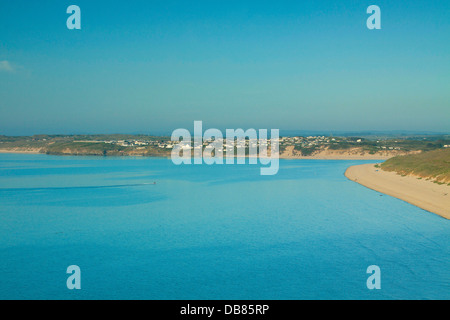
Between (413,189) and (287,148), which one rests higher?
(287,148)

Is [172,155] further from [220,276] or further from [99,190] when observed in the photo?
[220,276]

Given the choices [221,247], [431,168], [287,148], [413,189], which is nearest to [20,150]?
[287,148]

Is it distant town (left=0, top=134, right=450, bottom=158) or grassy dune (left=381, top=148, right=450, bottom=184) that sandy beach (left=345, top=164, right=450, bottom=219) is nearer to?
grassy dune (left=381, top=148, right=450, bottom=184)

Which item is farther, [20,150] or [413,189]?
[20,150]

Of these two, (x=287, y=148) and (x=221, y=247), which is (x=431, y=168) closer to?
(x=221, y=247)
